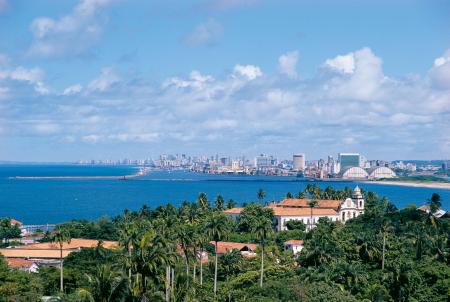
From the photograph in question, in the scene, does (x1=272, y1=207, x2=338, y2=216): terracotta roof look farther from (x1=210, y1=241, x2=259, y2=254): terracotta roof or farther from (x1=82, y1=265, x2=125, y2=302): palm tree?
(x1=82, y1=265, x2=125, y2=302): palm tree

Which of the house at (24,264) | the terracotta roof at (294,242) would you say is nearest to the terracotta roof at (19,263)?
the house at (24,264)

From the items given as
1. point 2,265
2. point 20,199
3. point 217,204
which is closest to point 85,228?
point 217,204

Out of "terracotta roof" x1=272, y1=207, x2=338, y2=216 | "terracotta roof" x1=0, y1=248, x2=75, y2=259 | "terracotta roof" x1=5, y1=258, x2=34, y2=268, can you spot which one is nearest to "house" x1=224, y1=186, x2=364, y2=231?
"terracotta roof" x1=272, y1=207, x2=338, y2=216

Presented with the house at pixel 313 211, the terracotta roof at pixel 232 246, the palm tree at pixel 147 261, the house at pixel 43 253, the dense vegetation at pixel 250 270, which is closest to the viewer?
the palm tree at pixel 147 261

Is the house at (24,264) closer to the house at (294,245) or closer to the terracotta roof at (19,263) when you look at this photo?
the terracotta roof at (19,263)

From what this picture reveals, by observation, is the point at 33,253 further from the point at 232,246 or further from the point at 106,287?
the point at 106,287

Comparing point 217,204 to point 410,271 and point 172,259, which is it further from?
point 172,259
